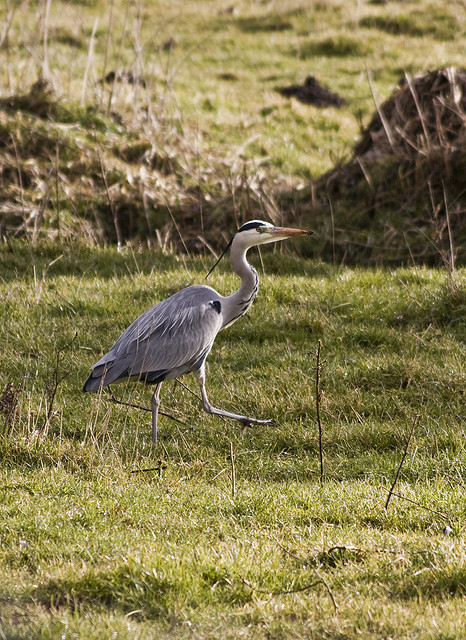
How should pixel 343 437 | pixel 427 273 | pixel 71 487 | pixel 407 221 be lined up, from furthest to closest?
1. pixel 407 221
2. pixel 427 273
3. pixel 343 437
4. pixel 71 487

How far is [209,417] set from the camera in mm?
7184

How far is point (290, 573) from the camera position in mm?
4488

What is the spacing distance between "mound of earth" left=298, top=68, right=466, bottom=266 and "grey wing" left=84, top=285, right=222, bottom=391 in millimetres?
4644

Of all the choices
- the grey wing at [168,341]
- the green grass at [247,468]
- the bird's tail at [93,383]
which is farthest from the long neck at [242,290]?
the bird's tail at [93,383]

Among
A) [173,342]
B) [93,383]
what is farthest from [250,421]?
[93,383]

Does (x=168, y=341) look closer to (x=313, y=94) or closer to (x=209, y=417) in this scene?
Answer: (x=209, y=417)

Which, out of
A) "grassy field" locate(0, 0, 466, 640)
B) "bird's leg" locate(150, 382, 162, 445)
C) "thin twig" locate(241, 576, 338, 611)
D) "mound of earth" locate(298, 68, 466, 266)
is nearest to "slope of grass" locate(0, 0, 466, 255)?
"grassy field" locate(0, 0, 466, 640)

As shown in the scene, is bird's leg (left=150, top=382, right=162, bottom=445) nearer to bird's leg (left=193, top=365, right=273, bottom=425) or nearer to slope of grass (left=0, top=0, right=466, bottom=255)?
bird's leg (left=193, top=365, right=273, bottom=425)

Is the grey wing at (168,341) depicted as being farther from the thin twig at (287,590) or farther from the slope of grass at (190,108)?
the slope of grass at (190,108)

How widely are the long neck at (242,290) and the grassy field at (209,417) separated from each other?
2.64 feet

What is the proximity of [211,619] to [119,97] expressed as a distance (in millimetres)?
12352

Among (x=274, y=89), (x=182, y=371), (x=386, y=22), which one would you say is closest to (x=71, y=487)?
(x=182, y=371)

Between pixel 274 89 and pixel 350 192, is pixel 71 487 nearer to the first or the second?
pixel 350 192

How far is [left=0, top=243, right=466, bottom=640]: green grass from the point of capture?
420 centimetres
